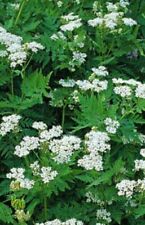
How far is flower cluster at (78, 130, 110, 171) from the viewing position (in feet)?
13.8

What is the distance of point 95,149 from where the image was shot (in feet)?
14.0

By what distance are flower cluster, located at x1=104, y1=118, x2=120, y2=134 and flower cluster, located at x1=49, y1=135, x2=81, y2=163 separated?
0.23 metres

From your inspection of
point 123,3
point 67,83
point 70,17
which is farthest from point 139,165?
point 123,3

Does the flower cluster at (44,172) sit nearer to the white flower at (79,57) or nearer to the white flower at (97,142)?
the white flower at (97,142)

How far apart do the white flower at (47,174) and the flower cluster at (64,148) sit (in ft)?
0.33

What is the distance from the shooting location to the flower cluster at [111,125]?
4.39m

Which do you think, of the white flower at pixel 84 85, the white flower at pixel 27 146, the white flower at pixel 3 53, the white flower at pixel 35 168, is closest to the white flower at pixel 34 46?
the white flower at pixel 3 53

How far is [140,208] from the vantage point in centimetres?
415

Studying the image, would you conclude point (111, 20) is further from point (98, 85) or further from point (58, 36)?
point (98, 85)

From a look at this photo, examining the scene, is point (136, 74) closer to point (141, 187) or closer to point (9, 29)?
point (9, 29)

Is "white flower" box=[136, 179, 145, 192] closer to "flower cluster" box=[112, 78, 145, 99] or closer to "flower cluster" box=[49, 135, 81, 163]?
"flower cluster" box=[49, 135, 81, 163]

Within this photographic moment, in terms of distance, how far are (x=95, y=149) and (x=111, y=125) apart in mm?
243

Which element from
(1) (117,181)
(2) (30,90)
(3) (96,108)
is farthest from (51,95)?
(1) (117,181)

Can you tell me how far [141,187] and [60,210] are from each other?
61cm
